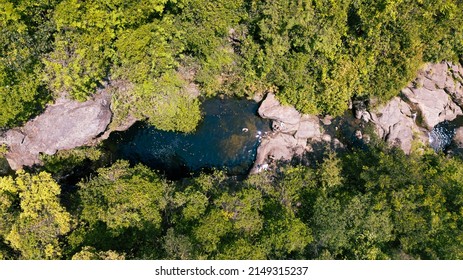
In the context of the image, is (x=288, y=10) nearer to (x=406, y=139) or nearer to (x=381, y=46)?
(x=381, y=46)

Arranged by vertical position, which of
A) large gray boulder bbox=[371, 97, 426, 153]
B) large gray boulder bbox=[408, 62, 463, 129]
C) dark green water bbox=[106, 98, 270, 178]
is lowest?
dark green water bbox=[106, 98, 270, 178]

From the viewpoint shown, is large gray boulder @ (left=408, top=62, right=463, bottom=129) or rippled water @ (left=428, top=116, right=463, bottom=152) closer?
large gray boulder @ (left=408, top=62, right=463, bottom=129)

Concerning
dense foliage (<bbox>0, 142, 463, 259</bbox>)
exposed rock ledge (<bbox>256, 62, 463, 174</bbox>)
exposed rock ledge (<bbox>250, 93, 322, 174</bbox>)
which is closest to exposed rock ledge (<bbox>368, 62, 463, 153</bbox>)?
exposed rock ledge (<bbox>256, 62, 463, 174</bbox>)

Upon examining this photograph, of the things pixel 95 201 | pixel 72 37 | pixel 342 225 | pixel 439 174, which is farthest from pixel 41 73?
pixel 439 174

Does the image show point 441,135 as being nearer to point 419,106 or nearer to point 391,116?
point 419,106

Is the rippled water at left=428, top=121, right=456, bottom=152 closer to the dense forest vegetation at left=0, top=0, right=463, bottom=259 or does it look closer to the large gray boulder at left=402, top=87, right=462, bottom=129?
the large gray boulder at left=402, top=87, right=462, bottom=129

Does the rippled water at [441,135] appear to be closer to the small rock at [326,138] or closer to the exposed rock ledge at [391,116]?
the exposed rock ledge at [391,116]
